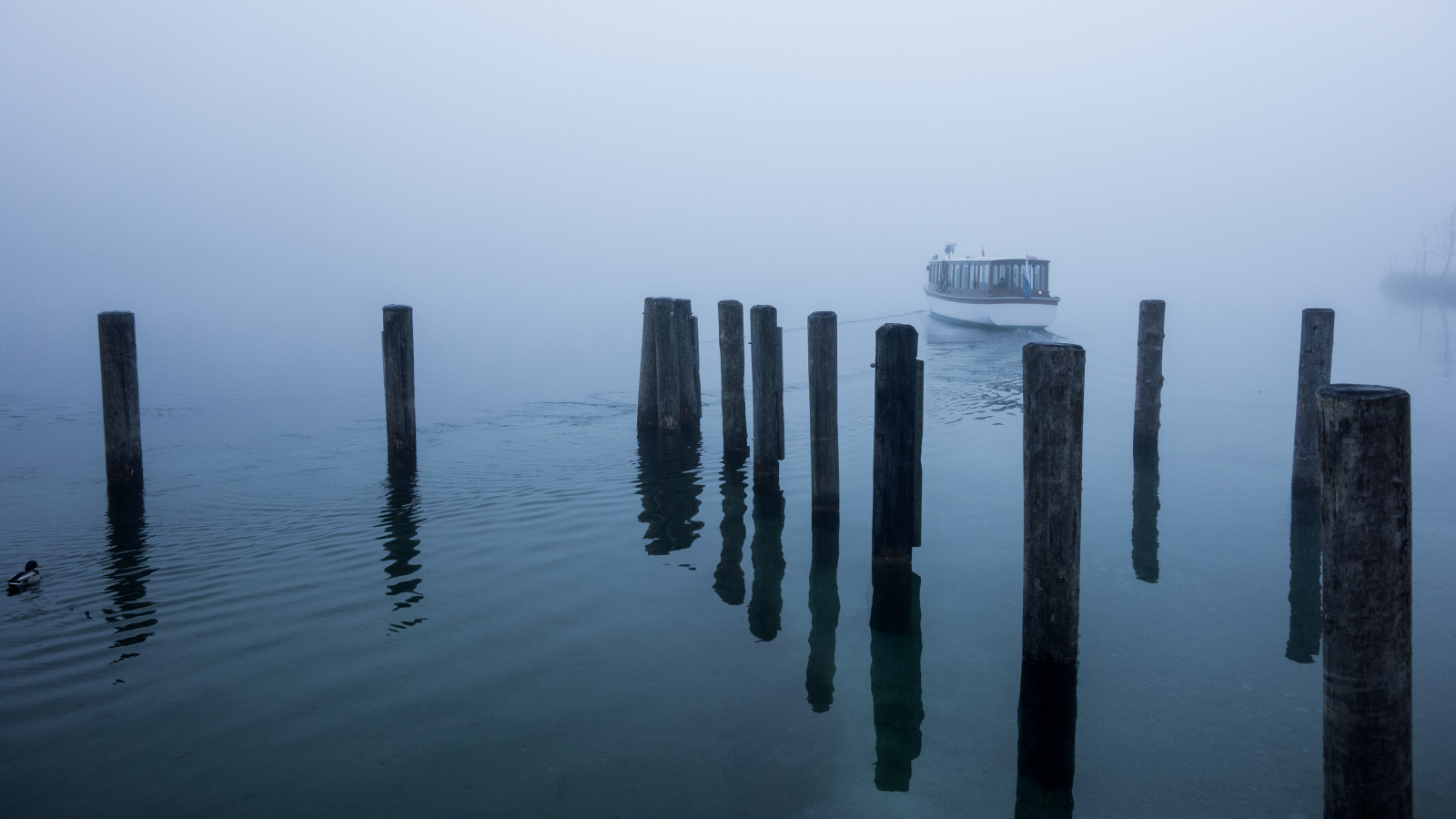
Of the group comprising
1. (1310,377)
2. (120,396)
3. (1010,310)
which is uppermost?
(1010,310)

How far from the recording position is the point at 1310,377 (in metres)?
8.20

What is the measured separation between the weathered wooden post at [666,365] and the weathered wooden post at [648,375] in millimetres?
119

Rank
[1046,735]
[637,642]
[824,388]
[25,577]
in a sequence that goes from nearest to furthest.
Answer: [1046,735] → [637,642] → [25,577] → [824,388]

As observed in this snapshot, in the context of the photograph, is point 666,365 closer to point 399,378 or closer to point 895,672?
point 399,378

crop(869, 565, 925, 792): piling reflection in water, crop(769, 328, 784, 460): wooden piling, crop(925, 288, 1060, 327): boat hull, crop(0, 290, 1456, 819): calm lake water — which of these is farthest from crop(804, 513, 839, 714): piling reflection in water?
crop(925, 288, 1060, 327): boat hull

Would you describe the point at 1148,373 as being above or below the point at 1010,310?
below

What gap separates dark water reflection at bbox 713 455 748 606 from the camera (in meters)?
6.87

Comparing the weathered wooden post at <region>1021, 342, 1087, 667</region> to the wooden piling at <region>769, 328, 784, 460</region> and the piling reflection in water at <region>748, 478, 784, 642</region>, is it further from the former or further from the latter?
the wooden piling at <region>769, 328, 784, 460</region>

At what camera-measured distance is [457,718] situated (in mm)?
4691

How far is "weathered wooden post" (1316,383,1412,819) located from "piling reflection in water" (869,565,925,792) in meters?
1.77

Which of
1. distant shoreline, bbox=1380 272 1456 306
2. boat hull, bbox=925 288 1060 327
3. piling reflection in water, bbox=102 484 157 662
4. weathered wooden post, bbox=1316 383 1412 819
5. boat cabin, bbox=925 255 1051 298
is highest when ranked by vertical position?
distant shoreline, bbox=1380 272 1456 306

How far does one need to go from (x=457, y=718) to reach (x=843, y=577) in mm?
3307

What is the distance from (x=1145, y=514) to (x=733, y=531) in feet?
13.6

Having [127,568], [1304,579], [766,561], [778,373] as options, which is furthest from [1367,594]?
[127,568]
